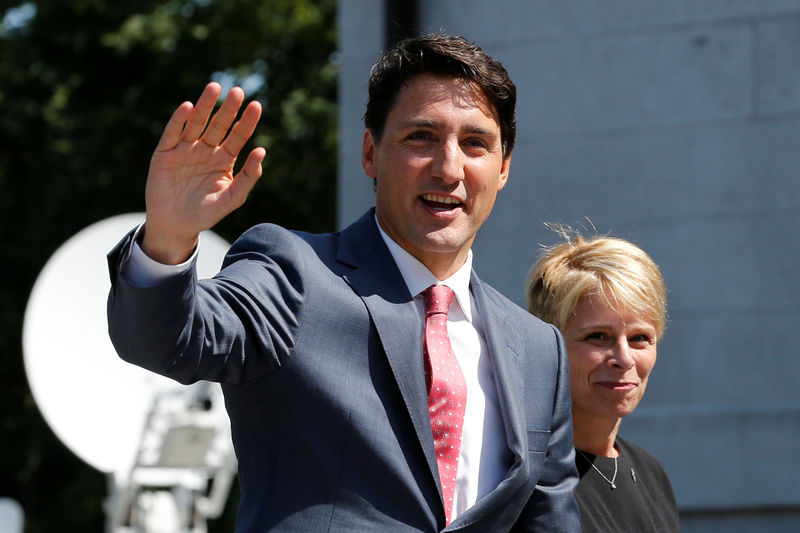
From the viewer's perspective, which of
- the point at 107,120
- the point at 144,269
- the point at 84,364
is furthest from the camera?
the point at 107,120

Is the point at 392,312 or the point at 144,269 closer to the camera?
the point at 144,269

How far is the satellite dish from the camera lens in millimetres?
8680

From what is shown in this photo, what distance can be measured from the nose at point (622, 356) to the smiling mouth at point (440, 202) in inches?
32.9

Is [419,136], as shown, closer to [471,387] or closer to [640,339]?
[471,387]

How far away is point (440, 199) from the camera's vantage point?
229cm

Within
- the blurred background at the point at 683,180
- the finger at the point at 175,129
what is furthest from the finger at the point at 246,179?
the blurred background at the point at 683,180

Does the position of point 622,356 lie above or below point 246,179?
below

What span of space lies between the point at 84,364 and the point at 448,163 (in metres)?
6.99

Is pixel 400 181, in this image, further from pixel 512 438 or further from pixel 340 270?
pixel 512 438

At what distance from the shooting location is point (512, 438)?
2.22m

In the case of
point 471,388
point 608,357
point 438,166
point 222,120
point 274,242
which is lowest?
point 608,357

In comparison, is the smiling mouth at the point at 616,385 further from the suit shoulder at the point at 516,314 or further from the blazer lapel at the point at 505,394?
the blazer lapel at the point at 505,394

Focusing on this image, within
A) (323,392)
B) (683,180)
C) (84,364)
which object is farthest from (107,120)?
(323,392)

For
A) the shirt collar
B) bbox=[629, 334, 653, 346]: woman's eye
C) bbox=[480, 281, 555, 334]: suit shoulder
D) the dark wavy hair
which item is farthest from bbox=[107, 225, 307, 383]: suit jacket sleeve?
bbox=[629, 334, 653, 346]: woman's eye
